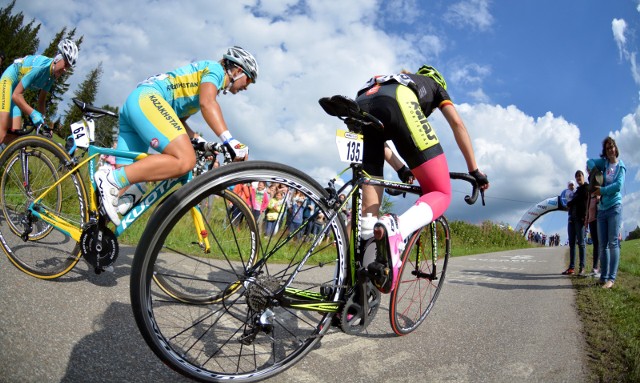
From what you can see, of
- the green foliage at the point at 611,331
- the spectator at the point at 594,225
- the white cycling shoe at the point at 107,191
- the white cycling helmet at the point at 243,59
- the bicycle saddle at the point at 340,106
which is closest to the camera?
the bicycle saddle at the point at 340,106

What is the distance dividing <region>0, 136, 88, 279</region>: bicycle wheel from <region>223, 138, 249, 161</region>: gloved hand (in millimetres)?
1368

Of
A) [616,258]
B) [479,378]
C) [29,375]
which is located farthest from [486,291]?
[29,375]

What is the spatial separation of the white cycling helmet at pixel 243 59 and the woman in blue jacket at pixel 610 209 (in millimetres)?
6055

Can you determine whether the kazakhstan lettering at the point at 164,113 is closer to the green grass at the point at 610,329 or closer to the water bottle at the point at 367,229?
the water bottle at the point at 367,229

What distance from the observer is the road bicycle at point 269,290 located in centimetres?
173

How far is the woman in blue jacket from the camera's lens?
20.6ft

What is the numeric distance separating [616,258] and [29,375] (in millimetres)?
7678

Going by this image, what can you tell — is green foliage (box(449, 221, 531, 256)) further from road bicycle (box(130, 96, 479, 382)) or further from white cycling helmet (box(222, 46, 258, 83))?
road bicycle (box(130, 96, 479, 382))

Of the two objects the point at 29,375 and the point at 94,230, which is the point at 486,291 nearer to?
the point at 94,230

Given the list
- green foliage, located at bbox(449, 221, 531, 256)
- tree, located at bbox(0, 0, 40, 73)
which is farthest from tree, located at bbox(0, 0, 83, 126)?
green foliage, located at bbox(449, 221, 531, 256)

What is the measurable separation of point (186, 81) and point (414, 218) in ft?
7.71

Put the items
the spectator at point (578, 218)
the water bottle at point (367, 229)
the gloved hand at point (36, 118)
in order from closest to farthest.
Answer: the water bottle at point (367, 229) → the gloved hand at point (36, 118) → the spectator at point (578, 218)

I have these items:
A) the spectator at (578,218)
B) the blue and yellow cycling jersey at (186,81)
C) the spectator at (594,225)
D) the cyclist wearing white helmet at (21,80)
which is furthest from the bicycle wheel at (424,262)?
the spectator at (578,218)

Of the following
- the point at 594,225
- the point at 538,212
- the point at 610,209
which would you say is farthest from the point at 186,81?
the point at 538,212
